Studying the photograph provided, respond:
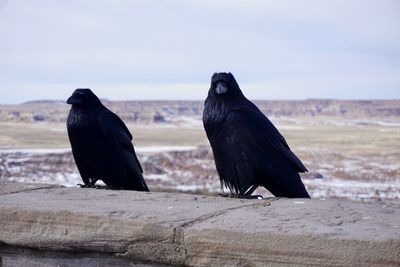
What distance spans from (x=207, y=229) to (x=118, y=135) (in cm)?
208

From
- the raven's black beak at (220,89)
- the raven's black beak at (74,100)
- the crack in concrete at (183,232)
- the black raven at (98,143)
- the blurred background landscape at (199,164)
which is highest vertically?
the raven's black beak at (220,89)

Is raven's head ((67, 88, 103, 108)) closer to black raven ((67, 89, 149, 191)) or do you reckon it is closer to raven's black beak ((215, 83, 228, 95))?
black raven ((67, 89, 149, 191))

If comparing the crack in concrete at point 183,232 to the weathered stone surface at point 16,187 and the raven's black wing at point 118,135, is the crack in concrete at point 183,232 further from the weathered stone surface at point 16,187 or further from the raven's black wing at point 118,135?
the raven's black wing at point 118,135

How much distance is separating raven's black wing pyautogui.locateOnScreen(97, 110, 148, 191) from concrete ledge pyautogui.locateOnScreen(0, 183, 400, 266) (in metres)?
1.18

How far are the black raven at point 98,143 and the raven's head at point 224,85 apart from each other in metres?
0.99

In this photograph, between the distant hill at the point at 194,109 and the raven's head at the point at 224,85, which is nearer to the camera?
the raven's head at the point at 224,85

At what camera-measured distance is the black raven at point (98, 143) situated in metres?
4.45

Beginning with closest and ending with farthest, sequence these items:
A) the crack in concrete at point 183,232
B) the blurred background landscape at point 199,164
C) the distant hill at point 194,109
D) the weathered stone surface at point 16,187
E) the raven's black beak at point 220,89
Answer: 1. the crack in concrete at point 183,232
2. the weathered stone surface at point 16,187
3. the raven's black beak at point 220,89
4. the blurred background landscape at point 199,164
5. the distant hill at point 194,109

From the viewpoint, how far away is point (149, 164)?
22.3m

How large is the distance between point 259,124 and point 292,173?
34cm

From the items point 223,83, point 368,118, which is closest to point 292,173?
point 223,83

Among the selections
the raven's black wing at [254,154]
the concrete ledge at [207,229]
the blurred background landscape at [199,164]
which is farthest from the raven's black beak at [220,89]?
the blurred background landscape at [199,164]

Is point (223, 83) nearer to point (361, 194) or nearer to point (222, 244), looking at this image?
point (222, 244)

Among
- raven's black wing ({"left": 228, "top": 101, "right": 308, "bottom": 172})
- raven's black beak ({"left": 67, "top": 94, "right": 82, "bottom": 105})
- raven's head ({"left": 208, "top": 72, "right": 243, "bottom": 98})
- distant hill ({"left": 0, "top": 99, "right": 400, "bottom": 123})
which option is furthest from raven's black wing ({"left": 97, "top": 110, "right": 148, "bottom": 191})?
distant hill ({"left": 0, "top": 99, "right": 400, "bottom": 123})
